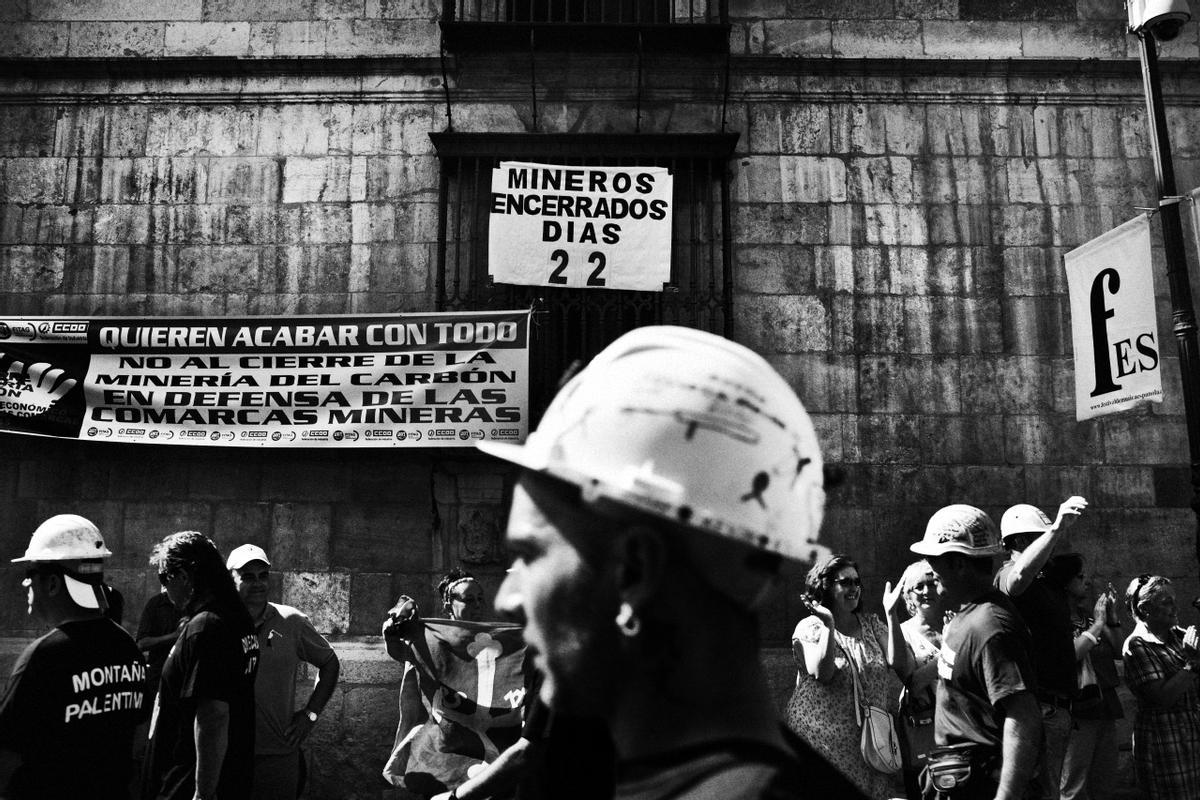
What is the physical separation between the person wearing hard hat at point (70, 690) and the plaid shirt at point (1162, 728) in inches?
231

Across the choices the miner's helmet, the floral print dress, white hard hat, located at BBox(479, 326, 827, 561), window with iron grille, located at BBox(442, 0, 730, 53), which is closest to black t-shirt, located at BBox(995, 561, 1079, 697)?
the floral print dress

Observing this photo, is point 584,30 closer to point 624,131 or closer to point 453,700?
point 624,131

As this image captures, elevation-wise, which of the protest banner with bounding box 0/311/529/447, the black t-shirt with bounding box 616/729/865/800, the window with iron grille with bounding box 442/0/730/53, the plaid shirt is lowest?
the plaid shirt

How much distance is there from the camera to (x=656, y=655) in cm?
135

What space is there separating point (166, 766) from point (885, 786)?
3.38m

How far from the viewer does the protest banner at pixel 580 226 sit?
9.59m

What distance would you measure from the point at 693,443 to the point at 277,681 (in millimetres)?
5453

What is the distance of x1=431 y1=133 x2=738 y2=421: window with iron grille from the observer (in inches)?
382

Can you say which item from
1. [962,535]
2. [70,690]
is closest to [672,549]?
[962,535]

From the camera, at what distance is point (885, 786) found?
5500 mm

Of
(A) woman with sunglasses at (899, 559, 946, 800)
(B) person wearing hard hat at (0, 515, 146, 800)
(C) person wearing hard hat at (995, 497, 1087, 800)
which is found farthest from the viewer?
(A) woman with sunglasses at (899, 559, 946, 800)

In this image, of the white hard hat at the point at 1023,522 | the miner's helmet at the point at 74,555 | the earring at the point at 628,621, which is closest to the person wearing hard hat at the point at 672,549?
the earring at the point at 628,621

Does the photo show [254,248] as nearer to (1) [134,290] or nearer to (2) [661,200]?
(1) [134,290]

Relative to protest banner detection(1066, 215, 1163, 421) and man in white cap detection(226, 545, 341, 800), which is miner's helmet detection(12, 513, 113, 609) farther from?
protest banner detection(1066, 215, 1163, 421)
